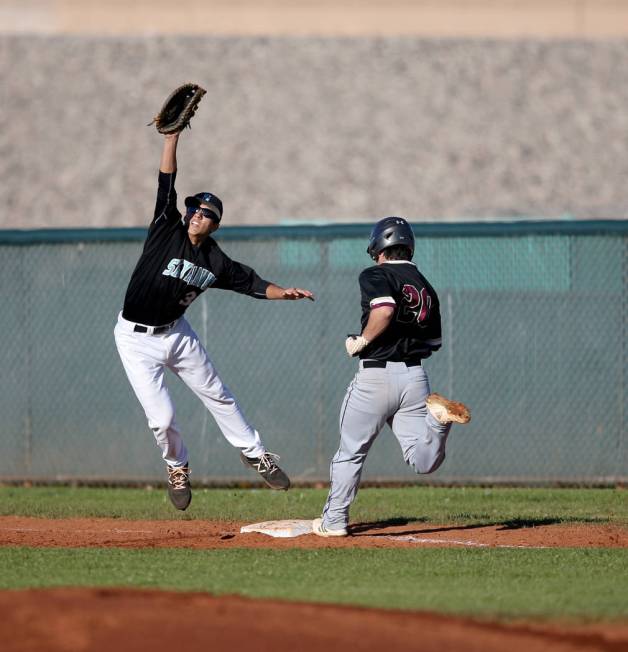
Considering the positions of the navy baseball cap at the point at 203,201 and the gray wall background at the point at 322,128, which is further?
the gray wall background at the point at 322,128

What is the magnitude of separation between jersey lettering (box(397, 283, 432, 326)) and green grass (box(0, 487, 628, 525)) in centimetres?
215

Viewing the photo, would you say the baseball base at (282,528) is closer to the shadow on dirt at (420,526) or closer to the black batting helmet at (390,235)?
the shadow on dirt at (420,526)

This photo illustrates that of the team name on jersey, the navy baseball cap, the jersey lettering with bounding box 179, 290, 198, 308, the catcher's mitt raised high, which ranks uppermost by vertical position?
the catcher's mitt raised high

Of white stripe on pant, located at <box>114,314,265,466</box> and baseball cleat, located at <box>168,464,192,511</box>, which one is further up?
white stripe on pant, located at <box>114,314,265,466</box>

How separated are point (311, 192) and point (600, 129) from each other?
588cm

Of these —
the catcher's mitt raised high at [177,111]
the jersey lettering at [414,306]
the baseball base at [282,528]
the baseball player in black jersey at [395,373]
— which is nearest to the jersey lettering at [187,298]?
the catcher's mitt raised high at [177,111]

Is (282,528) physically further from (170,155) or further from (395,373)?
(170,155)

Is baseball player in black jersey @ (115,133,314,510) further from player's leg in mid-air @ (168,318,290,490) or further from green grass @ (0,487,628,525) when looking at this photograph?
green grass @ (0,487,628,525)

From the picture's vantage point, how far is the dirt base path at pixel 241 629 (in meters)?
4.80

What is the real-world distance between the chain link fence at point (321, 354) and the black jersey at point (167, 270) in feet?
10.8

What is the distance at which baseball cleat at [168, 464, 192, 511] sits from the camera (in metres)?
8.10

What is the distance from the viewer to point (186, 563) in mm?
6949

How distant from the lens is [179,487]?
8.16m

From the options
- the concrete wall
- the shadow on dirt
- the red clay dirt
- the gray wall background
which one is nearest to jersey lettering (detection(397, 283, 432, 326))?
the shadow on dirt
